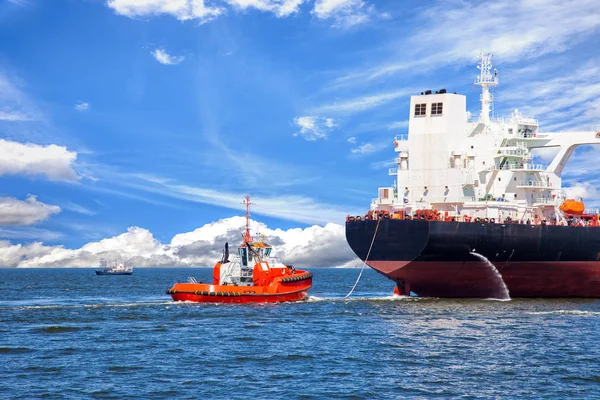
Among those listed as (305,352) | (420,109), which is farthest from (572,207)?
(305,352)

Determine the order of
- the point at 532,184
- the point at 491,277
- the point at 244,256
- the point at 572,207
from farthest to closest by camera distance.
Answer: the point at 532,184 → the point at 572,207 → the point at 244,256 → the point at 491,277

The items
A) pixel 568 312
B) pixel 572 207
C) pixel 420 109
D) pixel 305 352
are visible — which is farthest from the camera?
pixel 420 109

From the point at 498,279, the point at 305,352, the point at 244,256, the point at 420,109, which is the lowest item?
the point at 305,352

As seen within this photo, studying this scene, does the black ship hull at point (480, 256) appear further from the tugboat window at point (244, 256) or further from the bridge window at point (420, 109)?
the bridge window at point (420, 109)

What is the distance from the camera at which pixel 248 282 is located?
4884 centimetres

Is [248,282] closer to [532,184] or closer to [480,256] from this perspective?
[480,256]

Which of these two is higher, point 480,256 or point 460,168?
point 460,168

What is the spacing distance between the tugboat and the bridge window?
14.4 metres

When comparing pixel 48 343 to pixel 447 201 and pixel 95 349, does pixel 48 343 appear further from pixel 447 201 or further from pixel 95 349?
pixel 447 201

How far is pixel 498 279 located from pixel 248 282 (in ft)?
54.9

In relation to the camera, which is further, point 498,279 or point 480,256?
point 498,279

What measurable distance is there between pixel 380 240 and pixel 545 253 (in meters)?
11.2

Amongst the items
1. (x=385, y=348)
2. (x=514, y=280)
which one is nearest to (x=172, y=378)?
(x=385, y=348)

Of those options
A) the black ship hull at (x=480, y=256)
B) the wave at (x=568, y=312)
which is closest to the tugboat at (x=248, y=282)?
the black ship hull at (x=480, y=256)
